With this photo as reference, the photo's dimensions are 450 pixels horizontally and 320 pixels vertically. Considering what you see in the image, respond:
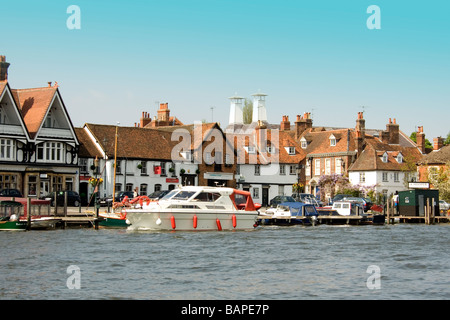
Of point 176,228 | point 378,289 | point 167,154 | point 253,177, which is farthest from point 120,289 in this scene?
point 253,177

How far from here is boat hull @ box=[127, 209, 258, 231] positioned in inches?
1950

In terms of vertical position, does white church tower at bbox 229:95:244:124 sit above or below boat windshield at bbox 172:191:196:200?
above

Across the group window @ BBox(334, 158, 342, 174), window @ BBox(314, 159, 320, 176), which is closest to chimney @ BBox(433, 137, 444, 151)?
window @ BBox(334, 158, 342, 174)

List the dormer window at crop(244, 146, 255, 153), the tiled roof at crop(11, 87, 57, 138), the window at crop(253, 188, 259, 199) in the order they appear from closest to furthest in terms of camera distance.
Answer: the tiled roof at crop(11, 87, 57, 138), the window at crop(253, 188, 259, 199), the dormer window at crop(244, 146, 255, 153)

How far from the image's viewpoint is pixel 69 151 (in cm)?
7881

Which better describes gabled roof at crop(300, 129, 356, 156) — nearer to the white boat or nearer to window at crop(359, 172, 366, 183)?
window at crop(359, 172, 366, 183)

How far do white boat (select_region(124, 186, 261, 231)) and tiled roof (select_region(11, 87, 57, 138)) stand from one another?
2710 centimetres

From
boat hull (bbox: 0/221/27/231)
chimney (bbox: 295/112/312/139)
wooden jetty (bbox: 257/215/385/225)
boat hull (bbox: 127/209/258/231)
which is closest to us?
boat hull (bbox: 0/221/27/231)

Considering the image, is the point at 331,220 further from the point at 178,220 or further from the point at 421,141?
the point at 421,141

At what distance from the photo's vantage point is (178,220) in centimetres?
4972

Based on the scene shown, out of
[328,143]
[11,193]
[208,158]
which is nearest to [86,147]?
[11,193]

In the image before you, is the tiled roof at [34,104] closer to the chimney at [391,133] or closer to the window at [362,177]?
the window at [362,177]

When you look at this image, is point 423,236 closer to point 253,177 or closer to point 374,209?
point 374,209
